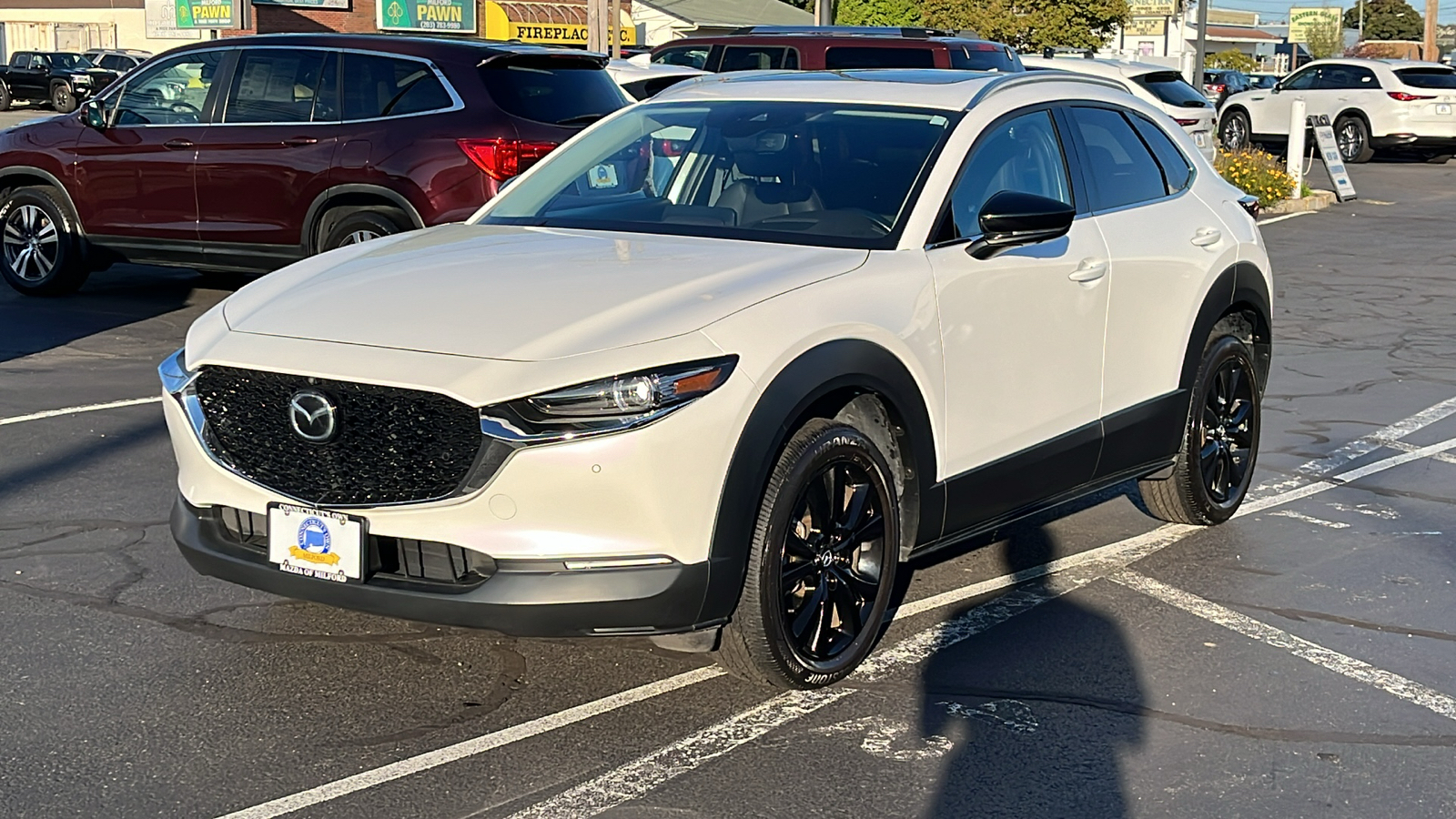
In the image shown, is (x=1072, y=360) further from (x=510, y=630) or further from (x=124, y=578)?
(x=124, y=578)

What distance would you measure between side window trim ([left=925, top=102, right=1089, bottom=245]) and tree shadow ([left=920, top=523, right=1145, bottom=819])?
124 cm

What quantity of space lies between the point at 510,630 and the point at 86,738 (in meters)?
1.13

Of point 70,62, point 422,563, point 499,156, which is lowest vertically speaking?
point 422,563

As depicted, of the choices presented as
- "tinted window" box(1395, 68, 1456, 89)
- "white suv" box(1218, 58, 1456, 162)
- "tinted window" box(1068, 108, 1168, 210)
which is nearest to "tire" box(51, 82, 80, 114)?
"white suv" box(1218, 58, 1456, 162)

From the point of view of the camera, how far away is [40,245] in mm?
12125

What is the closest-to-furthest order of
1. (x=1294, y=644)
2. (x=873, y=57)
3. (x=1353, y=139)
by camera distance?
1. (x=1294, y=644)
2. (x=873, y=57)
3. (x=1353, y=139)

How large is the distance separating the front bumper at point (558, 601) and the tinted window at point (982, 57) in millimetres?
12880

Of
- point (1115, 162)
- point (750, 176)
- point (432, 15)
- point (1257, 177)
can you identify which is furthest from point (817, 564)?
point (432, 15)

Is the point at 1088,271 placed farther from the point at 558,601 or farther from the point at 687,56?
the point at 687,56

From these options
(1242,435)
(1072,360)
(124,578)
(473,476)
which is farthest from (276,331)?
(1242,435)

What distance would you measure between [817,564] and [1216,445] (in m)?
2.60

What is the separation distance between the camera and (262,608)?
5426mm

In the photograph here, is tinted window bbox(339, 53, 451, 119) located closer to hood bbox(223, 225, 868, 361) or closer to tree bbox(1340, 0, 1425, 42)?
hood bbox(223, 225, 868, 361)

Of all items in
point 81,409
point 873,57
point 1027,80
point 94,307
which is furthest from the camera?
point 873,57
